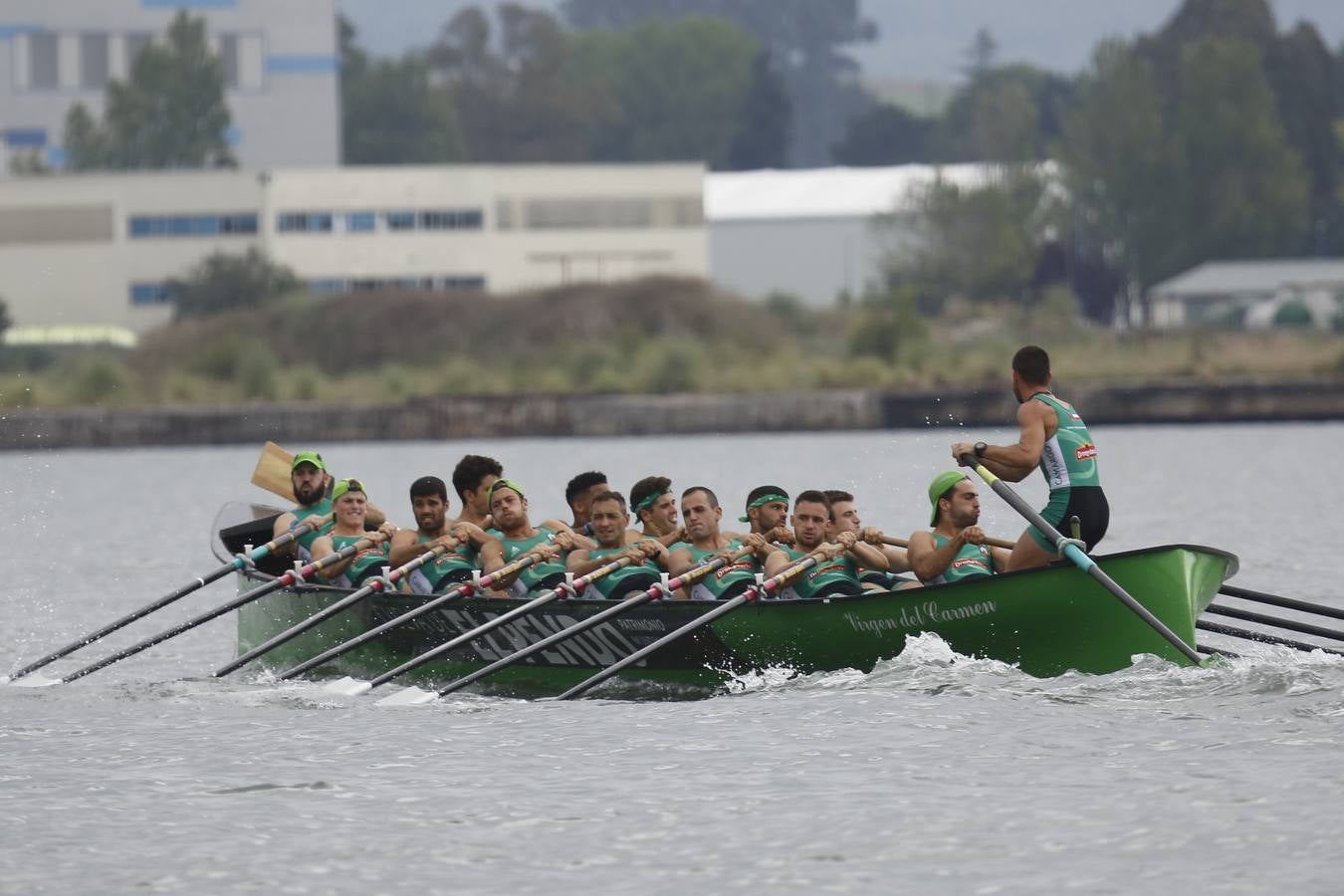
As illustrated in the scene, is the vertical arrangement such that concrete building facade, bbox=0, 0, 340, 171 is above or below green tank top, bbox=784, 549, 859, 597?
above

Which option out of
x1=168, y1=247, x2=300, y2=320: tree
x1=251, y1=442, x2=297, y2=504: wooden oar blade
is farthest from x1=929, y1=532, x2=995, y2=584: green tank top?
x1=168, y1=247, x2=300, y2=320: tree

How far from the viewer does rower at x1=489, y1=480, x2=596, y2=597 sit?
1717 centimetres

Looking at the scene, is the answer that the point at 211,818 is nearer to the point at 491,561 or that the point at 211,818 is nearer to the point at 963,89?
the point at 491,561

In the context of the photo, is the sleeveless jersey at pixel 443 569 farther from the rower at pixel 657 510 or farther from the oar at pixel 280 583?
the rower at pixel 657 510

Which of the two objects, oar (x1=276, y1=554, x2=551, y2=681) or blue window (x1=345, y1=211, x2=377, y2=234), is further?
blue window (x1=345, y1=211, x2=377, y2=234)

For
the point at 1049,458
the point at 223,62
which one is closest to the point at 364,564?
the point at 1049,458

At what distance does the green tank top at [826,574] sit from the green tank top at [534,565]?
5.92ft

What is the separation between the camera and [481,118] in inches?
5364

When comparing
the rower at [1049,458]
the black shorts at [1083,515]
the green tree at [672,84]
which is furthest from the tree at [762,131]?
the black shorts at [1083,515]

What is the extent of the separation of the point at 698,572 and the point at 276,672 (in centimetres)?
427

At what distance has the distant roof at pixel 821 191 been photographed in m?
96.3

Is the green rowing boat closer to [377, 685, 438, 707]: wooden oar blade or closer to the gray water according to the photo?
the gray water

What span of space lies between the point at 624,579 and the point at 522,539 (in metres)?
0.97

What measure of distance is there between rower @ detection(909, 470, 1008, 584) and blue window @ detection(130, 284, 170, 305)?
69.9m
